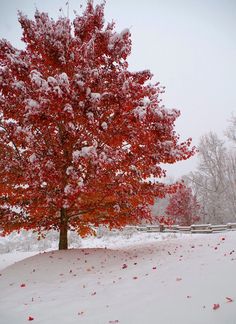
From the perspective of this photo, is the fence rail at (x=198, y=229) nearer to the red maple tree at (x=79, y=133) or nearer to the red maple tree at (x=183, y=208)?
the red maple tree at (x=183, y=208)

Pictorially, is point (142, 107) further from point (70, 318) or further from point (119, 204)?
point (70, 318)

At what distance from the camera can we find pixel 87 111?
8094 millimetres

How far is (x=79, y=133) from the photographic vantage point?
30.3 ft

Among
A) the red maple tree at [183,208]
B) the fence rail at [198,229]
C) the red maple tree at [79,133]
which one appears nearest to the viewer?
the red maple tree at [79,133]

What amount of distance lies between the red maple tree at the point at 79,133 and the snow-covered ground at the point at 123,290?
6.90ft

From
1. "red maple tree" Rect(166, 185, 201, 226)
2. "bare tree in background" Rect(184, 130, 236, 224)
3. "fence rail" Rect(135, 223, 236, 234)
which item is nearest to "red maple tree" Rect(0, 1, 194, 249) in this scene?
"fence rail" Rect(135, 223, 236, 234)

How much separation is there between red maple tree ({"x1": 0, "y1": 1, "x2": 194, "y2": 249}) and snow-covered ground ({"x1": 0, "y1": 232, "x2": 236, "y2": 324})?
210 centimetres

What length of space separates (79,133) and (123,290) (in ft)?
18.0

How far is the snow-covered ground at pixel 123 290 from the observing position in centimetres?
407

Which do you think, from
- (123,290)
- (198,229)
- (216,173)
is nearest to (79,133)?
(123,290)

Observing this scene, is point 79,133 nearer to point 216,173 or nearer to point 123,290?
point 123,290

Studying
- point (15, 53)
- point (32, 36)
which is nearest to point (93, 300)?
point (15, 53)

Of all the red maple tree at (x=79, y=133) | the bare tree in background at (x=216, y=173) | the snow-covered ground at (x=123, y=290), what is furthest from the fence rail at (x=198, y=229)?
the snow-covered ground at (x=123, y=290)

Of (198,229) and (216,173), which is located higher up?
(216,173)
